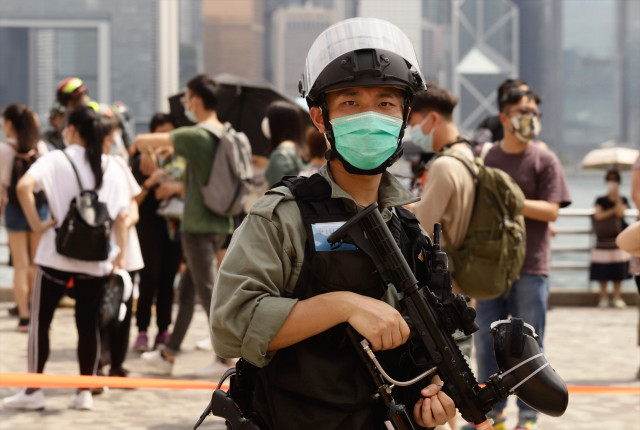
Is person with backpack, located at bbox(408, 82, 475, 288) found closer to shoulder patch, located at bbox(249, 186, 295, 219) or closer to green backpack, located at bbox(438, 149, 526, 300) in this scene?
green backpack, located at bbox(438, 149, 526, 300)

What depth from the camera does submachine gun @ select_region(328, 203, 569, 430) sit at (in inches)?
93.3

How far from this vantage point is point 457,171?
4957 millimetres

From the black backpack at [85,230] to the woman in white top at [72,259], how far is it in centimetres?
6

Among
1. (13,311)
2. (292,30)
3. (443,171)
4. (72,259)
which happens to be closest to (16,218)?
(13,311)

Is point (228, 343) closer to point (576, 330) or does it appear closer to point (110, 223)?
point (110, 223)

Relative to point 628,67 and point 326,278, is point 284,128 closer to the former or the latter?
point 326,278

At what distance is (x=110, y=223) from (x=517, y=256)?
2403 mm

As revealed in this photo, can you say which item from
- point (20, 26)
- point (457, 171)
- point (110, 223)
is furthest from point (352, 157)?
point (20, 26)

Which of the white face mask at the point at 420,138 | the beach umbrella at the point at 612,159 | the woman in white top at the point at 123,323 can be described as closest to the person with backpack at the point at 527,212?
the white face mask at the point at 420,138

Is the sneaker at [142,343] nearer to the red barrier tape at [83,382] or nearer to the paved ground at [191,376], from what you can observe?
the paved ground at [191,376]

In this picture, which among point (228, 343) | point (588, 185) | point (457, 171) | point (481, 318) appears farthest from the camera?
point (588, 185)

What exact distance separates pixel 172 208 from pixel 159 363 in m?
1.18

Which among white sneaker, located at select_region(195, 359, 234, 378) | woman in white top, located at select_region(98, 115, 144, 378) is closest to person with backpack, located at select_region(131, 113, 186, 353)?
white sneaker, located at select_region(195, 359, 234, 378)

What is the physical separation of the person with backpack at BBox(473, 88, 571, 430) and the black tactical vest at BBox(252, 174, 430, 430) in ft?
10.1
